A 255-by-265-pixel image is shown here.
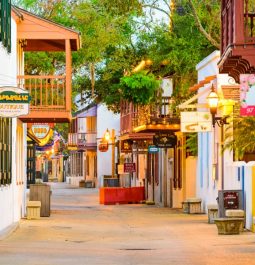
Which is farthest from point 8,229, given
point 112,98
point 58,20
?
point 112,98

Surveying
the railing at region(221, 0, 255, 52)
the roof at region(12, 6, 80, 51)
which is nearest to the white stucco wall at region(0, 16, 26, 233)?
the roof at region(12, 6, 80, 51)

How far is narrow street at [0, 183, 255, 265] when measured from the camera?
2028 cm

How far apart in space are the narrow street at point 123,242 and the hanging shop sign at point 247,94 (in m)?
2.71

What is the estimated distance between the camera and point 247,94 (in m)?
19.0

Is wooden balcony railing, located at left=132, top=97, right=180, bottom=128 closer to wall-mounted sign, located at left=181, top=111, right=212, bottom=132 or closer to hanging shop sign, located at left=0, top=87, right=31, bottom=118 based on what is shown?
wall-mounted sign, located at left=181, top=111, right=212, bottom=132

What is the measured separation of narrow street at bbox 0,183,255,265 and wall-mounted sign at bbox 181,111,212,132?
2.92 meters

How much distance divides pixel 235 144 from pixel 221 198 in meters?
7.07

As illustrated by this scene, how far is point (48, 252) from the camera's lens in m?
21.9

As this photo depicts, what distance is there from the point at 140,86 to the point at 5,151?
17.3 metres

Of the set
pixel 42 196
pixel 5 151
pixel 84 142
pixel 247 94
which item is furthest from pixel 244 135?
pixel 84 142

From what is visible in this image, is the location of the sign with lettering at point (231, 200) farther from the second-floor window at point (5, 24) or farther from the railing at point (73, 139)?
the railing at point (73, 139)

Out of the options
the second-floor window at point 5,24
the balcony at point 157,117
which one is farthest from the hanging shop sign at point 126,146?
the second-floor window at point 5,24

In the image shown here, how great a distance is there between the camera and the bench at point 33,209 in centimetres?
3562

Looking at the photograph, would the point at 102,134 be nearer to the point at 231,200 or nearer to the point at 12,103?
the point at 231,200
